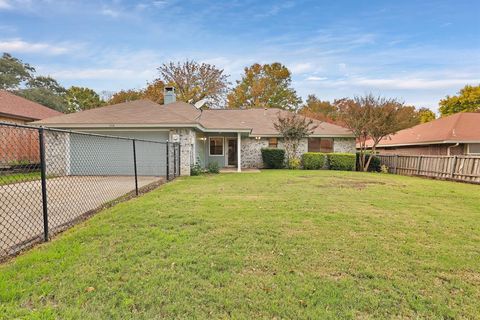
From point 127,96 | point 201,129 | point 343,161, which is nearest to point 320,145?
point 343,161

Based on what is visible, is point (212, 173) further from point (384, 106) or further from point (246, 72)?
point (246, 72)

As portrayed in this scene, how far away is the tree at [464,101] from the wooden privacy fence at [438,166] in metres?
19.9

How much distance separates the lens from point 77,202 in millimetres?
6332

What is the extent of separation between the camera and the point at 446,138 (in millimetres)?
15711

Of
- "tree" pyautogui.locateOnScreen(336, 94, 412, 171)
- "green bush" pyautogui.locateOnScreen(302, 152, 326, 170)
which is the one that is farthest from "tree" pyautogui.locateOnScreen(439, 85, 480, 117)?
"green bush" pyautogui.locateOnScreen(302, 152, 326, 170)

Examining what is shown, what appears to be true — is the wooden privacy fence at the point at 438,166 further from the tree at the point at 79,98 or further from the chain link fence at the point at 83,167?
the tree at the point at 79,98

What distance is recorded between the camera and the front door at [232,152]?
1791 cm

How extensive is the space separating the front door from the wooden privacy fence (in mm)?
9660

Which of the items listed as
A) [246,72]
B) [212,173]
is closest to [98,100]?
[246,72]

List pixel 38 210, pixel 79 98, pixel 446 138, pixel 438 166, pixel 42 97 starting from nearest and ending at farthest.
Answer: pixel 38 210 < pixel 438 166 < pixel 446 138 < pixel 42 97 < pixel 79 98

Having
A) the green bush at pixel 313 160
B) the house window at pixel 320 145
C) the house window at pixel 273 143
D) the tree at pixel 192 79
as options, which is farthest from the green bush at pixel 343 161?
the tree at pixel 192 79

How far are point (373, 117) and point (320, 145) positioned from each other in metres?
3.78

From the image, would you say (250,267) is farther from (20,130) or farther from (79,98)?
(79,98)

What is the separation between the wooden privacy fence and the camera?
37.3ft
